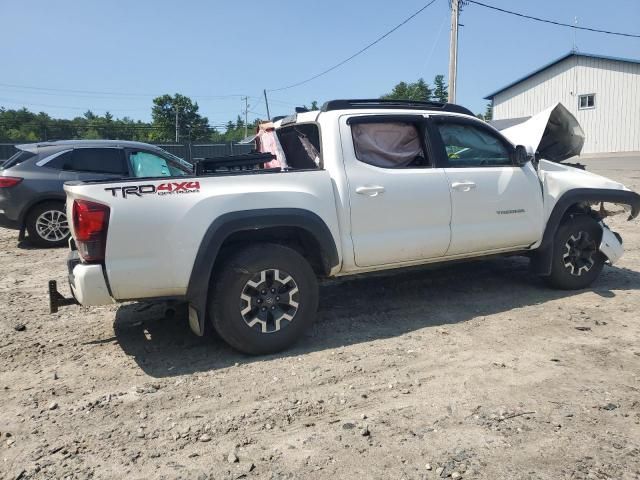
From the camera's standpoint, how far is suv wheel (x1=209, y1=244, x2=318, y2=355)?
12.7 ft

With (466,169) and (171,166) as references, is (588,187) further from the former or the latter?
(171,166)

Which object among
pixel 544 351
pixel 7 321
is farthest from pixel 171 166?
pixel 544 351

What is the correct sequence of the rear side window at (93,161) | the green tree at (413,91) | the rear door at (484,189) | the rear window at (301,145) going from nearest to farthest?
the rear window at (301,145) < the rear door at (484,189) < the rear side window at (93,161) < the green tree at (413,91)

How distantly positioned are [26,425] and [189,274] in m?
1.33

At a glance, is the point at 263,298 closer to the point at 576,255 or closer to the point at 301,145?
the point at 301,145

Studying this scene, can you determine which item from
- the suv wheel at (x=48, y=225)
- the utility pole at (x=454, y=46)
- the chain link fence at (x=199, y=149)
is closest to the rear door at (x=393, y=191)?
the suv wheel at (x=48, y=225)

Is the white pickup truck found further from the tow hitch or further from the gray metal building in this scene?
the gray metal building

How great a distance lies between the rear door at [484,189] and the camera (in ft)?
15.9

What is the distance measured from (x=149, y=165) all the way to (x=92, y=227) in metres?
5.85

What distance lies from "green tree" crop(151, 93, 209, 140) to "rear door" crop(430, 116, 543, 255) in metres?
69.1

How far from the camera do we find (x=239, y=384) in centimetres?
362

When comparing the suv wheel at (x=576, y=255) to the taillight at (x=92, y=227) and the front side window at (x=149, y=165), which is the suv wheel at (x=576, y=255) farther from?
the front side window at (x=149, y=165)

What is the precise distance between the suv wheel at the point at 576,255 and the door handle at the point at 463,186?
1.34 meters

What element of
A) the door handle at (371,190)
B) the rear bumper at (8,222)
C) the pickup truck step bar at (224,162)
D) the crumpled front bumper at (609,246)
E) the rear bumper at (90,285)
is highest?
the pickup truck step bar at (224,162)
